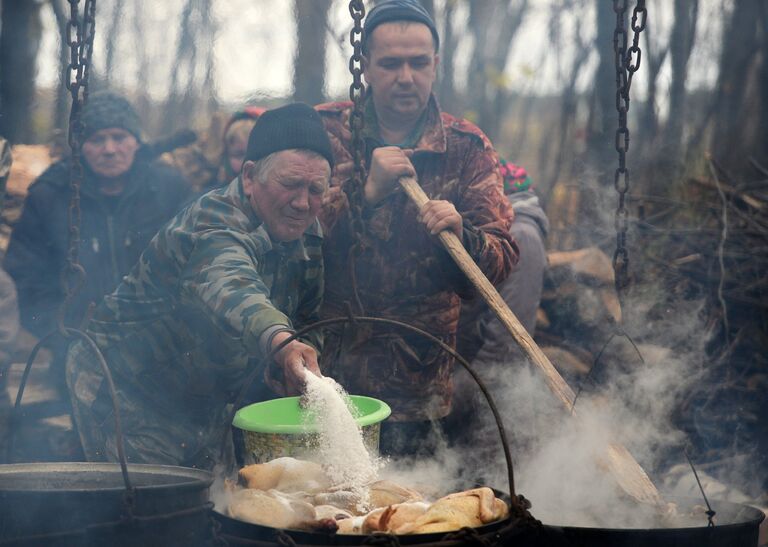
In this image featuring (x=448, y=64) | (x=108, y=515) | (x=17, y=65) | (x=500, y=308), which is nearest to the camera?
(x=108, y=515)

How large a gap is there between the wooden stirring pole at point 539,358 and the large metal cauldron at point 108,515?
157 cm

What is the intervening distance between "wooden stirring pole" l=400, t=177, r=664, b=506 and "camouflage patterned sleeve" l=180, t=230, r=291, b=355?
0.95 m

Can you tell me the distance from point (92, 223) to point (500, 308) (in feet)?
9.70


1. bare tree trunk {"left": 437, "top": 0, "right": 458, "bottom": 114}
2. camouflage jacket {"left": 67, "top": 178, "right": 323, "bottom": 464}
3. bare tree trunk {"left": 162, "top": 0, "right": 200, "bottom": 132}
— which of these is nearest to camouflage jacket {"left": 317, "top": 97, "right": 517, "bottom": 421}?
camouflage jacket {"left": 67, "top": 178, "right": 323, "bottom": 464}

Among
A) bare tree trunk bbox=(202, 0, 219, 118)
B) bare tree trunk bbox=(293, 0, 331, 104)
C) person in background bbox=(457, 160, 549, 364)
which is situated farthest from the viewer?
bare tree trunk bbox=(202, 0, 219, 118)

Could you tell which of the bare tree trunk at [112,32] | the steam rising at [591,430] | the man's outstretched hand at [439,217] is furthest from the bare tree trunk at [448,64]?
the man's outstretched hand at [439,217]

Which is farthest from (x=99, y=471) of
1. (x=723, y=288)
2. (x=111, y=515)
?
(x=723, y=288)

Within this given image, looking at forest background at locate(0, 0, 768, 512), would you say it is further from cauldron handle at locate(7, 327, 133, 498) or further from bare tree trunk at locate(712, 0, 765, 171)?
cauldron handle at locate(7, 327, 133, 498)

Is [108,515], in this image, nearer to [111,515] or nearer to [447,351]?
[111,515]

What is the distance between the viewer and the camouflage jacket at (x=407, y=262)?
12.9ft

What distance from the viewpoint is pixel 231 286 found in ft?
8.98

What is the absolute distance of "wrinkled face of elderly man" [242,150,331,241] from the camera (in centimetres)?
312

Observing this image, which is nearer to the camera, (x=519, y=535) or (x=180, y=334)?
(x=519, y=535)

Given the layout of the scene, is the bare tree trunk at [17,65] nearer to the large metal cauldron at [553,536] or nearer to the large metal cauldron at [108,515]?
the large metal cauldron at [108,515]
